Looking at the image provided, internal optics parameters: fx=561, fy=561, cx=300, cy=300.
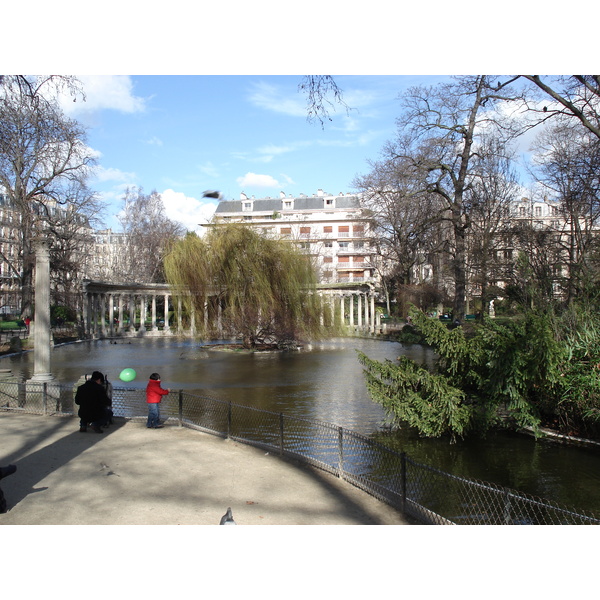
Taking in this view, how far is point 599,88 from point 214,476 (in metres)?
17.9

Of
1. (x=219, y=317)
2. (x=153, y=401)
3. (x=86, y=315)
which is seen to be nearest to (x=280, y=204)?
(x=86, y=315)

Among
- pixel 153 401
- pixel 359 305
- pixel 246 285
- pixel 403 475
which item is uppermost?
pixel 246 285

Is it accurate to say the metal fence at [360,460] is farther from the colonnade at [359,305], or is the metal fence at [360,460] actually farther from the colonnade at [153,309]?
the colonnade at [359,305]

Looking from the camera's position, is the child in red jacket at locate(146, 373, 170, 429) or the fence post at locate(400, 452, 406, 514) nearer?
the fence post at locate(400, 452, 406, 514)

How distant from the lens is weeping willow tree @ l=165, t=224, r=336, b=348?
32625 millimetres

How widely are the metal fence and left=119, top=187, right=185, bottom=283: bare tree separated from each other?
4785 cm

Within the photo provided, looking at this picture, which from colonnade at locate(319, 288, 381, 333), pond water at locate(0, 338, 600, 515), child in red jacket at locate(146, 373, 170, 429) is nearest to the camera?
pond water at locate(0, 338, 600, 515)

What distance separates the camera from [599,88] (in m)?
18.7

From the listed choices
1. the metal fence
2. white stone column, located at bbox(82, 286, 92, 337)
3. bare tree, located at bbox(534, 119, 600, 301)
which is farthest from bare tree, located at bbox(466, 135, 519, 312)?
white stone column, located at bbox(82, 286, 92, 337)

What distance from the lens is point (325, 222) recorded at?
89312 mm

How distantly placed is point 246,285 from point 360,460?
22.7 m

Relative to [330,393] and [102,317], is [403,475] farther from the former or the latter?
[102,317]

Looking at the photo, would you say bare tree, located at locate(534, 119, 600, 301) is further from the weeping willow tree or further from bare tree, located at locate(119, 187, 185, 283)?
bare tree, located at locate(119, 187, 185, 283)
